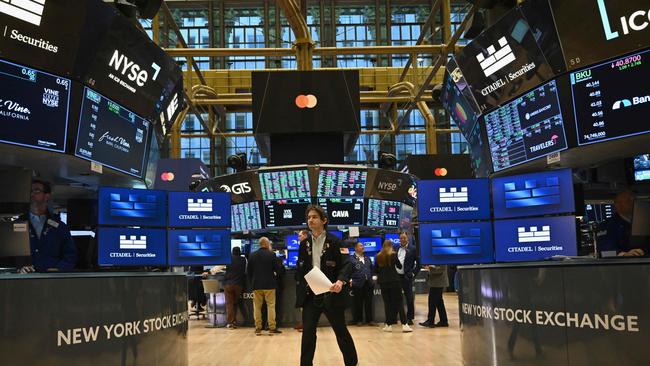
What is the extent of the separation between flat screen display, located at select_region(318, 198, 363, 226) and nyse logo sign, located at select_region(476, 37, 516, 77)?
5.95 meters

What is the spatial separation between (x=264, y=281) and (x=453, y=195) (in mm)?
4859

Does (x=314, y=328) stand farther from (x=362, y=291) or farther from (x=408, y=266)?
(x=362, y=291)

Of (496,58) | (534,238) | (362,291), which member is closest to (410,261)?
(362,291)

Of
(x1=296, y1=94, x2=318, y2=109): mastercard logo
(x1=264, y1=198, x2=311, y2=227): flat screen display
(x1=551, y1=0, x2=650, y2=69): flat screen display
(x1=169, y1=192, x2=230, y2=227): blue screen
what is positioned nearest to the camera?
(x1=551, y1=0, x2=650, y2=69): flat screen display

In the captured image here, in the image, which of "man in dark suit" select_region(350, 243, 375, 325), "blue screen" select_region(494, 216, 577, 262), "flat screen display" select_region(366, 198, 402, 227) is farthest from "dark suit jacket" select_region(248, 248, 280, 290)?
"blue screen" select_region(494, 216, 577, 262)

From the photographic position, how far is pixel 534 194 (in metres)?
6.93

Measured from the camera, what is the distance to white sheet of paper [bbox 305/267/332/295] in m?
5.27

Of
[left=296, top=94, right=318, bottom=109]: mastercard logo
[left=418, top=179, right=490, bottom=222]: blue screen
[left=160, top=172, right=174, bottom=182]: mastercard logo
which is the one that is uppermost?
[left=296, top=94, right=318, bottom=109]: mastercard logo

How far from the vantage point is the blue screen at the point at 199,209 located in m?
8.18

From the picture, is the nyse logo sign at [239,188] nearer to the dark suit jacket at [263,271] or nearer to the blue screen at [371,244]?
the dark suit jacket at [263,271]

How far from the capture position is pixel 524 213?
7.02 metres

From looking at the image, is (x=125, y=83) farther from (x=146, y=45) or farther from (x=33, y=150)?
(x=33, y=150)

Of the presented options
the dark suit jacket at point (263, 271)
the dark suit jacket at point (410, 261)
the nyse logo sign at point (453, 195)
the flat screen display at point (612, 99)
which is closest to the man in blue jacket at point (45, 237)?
the nyse logo sign at point (453, 195)

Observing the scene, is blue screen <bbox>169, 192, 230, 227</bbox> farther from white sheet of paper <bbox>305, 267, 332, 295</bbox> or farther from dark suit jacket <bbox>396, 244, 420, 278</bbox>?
dark suit jacket <bbox>396, 244, 420, 278</bbox>
